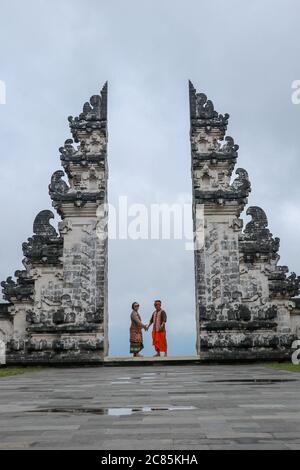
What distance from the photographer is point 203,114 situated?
20.4 metres

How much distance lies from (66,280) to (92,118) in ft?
20.4

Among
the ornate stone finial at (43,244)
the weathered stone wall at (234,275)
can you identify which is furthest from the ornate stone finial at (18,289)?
the weathered stone wall at (234,275)

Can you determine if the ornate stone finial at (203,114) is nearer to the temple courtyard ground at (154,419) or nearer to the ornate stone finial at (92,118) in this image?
the ornate stone finial at (92,118)

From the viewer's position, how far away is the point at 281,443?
369 cm

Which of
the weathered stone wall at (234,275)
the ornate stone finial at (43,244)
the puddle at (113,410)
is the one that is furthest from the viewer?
the ornate stone finial at (43,244)

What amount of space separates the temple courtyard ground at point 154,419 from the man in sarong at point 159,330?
10900 millimetres

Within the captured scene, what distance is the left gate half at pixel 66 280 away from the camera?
1764 cm

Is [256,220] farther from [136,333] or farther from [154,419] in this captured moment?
[154,419]

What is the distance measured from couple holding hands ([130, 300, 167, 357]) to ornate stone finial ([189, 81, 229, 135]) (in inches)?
261

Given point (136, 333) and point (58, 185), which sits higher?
point (58, 185)

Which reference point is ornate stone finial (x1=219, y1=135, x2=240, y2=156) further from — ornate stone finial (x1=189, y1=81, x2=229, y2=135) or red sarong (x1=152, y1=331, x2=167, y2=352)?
red sarong (x1=152, y1=331, x2=167, y2=352)

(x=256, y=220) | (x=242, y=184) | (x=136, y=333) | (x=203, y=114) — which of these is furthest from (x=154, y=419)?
(x=203, y=114)

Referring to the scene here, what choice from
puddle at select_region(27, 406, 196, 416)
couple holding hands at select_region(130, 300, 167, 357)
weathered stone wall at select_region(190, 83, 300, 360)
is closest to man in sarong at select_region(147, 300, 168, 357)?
couple holding hands at select_region(130, 300, 167, 357)
